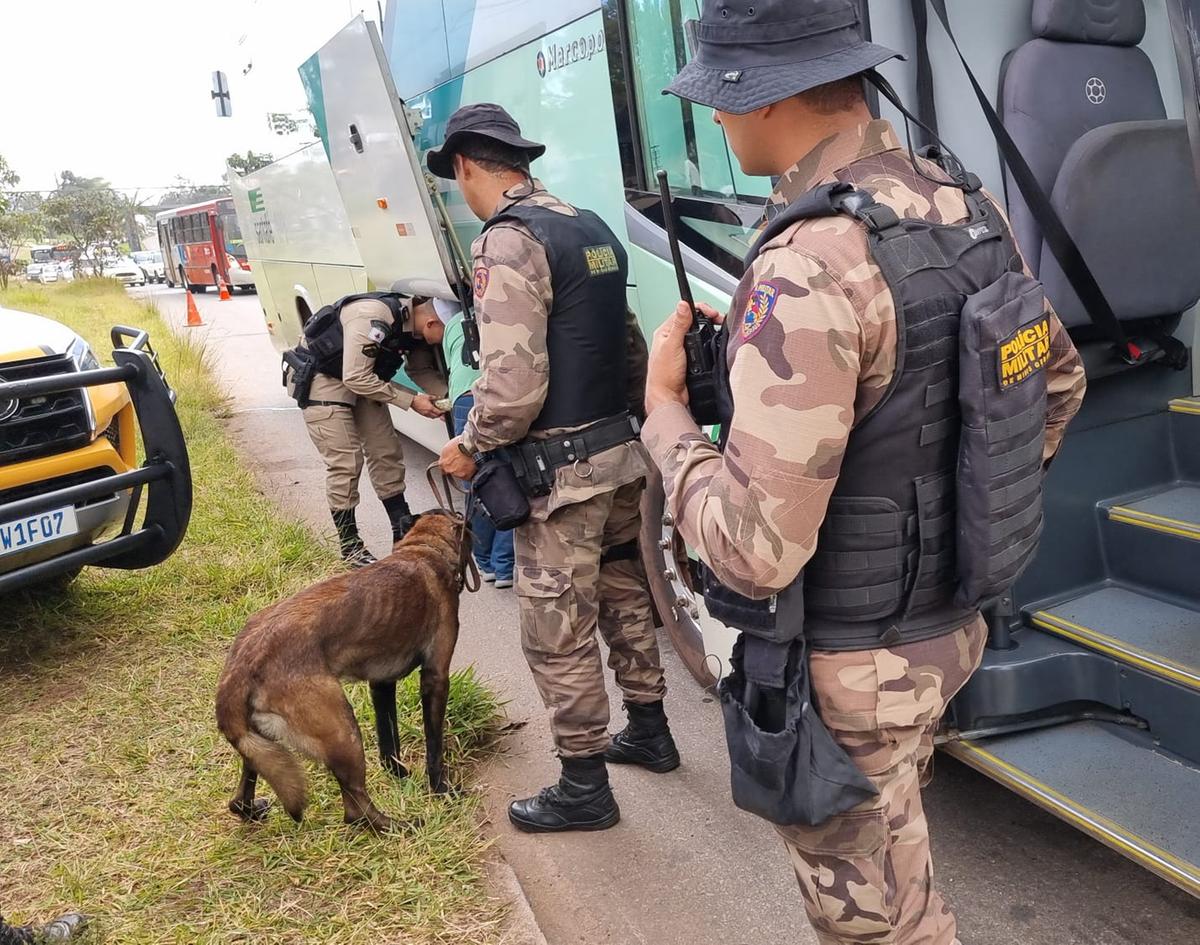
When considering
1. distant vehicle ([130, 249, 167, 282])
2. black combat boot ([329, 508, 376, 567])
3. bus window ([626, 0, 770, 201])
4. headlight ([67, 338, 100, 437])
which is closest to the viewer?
bus window ([626, 0, 770, 201])

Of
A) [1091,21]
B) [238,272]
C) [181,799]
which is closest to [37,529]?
[181,799]

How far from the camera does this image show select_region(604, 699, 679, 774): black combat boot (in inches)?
118

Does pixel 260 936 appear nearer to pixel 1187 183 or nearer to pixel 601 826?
pixel 601 826

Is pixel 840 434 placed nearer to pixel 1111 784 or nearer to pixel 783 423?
pixel 783 423

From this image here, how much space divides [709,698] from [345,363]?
7.78 ft

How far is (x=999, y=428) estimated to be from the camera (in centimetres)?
138

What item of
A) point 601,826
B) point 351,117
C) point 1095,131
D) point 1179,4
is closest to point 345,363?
point 351,117

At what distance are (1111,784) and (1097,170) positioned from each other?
1.48 metres

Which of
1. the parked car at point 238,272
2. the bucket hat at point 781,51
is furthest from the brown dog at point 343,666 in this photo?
the parked car at point 238,272

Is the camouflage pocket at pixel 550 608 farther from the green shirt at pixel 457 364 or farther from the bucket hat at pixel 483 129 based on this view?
the green shirt at pixel 457 364

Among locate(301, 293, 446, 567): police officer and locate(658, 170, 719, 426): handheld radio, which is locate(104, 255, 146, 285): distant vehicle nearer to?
locate(301, 293, 446, 567): police officer

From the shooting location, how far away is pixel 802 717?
4.86 ft

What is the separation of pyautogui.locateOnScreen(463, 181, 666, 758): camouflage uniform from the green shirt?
1312mm

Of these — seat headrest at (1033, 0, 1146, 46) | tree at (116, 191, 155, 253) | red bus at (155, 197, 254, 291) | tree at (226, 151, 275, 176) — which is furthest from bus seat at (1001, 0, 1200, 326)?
tree at (116, 191, 155, 253)
